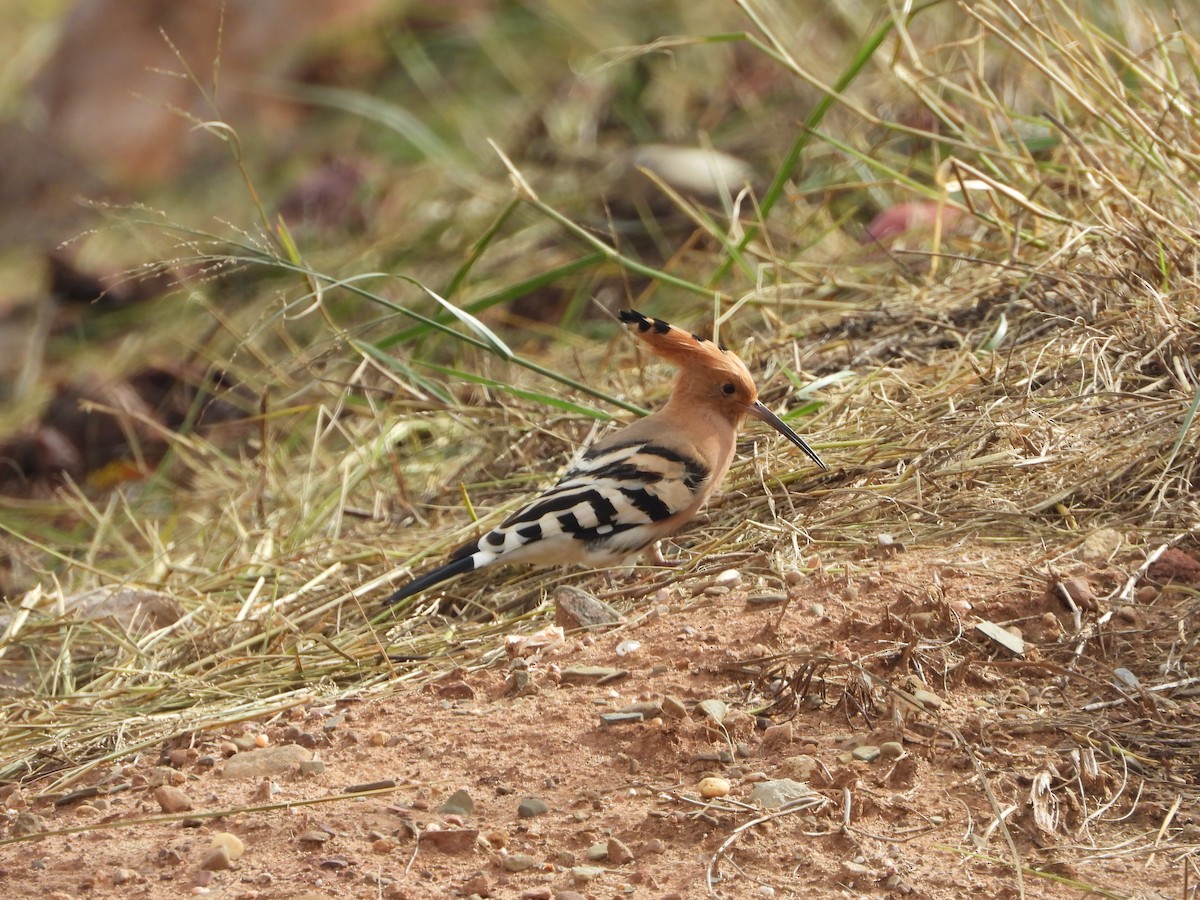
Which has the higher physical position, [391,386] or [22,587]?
[391,386]

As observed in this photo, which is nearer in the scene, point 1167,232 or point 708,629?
point 708,629

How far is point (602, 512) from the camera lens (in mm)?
2902

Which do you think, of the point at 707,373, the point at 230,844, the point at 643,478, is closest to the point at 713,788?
the point at 230,844

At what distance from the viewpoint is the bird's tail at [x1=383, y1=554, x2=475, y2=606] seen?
9.26 feet

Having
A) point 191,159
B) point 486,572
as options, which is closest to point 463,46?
point 191,159

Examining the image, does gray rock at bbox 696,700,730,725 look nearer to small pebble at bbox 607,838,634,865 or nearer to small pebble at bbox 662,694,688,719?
small pebble at bbox 662,694,688,719

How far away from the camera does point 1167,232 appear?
3096 millimetres

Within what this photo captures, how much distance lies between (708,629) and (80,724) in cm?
115

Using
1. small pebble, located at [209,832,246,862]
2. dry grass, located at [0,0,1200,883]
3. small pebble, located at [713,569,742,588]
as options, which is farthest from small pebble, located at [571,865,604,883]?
small pebble, located at [713,569,742,588]

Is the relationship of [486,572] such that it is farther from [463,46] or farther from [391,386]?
[463,46]

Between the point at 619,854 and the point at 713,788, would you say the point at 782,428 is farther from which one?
the point at 619,854

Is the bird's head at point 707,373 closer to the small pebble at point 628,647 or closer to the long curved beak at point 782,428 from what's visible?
the long curved beak at point 782,428

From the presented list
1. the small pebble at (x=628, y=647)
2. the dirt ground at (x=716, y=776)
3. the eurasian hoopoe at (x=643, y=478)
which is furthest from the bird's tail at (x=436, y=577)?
the small pebble at (x=628, y=647)

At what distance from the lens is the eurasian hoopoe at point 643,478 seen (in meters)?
2.88
